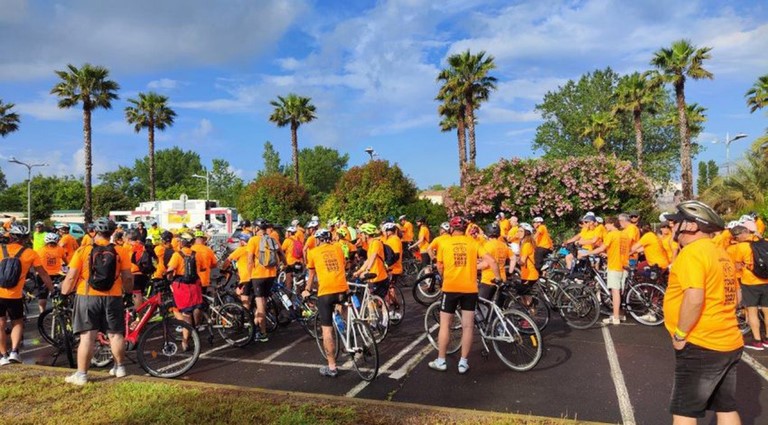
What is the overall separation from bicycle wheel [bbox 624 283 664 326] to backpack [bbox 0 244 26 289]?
Answer: 30.0 feet

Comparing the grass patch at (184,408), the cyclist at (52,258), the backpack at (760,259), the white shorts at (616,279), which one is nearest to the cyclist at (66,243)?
the cyclist at (52,258)

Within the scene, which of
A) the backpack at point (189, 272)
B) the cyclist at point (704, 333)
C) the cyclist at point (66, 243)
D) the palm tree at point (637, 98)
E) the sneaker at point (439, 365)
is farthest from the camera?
the palm tree at point (637, 98)

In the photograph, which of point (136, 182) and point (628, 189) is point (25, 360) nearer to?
point (628, 189)

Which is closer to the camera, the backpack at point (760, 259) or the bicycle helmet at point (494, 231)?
the backpack at point (760, 259)

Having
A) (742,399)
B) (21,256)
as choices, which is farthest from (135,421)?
(742,399)

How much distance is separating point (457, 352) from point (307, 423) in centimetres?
330

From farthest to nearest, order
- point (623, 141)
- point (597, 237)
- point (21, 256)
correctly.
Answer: point (623, 141) < point (597, 237) < point (21, 256)

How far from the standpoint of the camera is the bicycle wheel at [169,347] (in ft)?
20.4

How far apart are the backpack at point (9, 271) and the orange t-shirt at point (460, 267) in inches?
214

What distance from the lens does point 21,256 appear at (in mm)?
6719

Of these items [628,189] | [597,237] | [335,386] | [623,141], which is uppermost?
[623,141]

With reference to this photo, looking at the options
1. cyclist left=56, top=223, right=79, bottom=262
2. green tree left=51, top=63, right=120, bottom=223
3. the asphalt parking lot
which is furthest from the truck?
the asphalt parking lot

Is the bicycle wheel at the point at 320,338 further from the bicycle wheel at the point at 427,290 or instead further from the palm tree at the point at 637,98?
the palm tree at the point at 637,98

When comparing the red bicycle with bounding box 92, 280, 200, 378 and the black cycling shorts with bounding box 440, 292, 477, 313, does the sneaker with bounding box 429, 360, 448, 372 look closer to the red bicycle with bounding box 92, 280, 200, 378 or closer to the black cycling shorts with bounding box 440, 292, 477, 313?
the black cycling shorts with bounding box 440, 292, 477, 313
